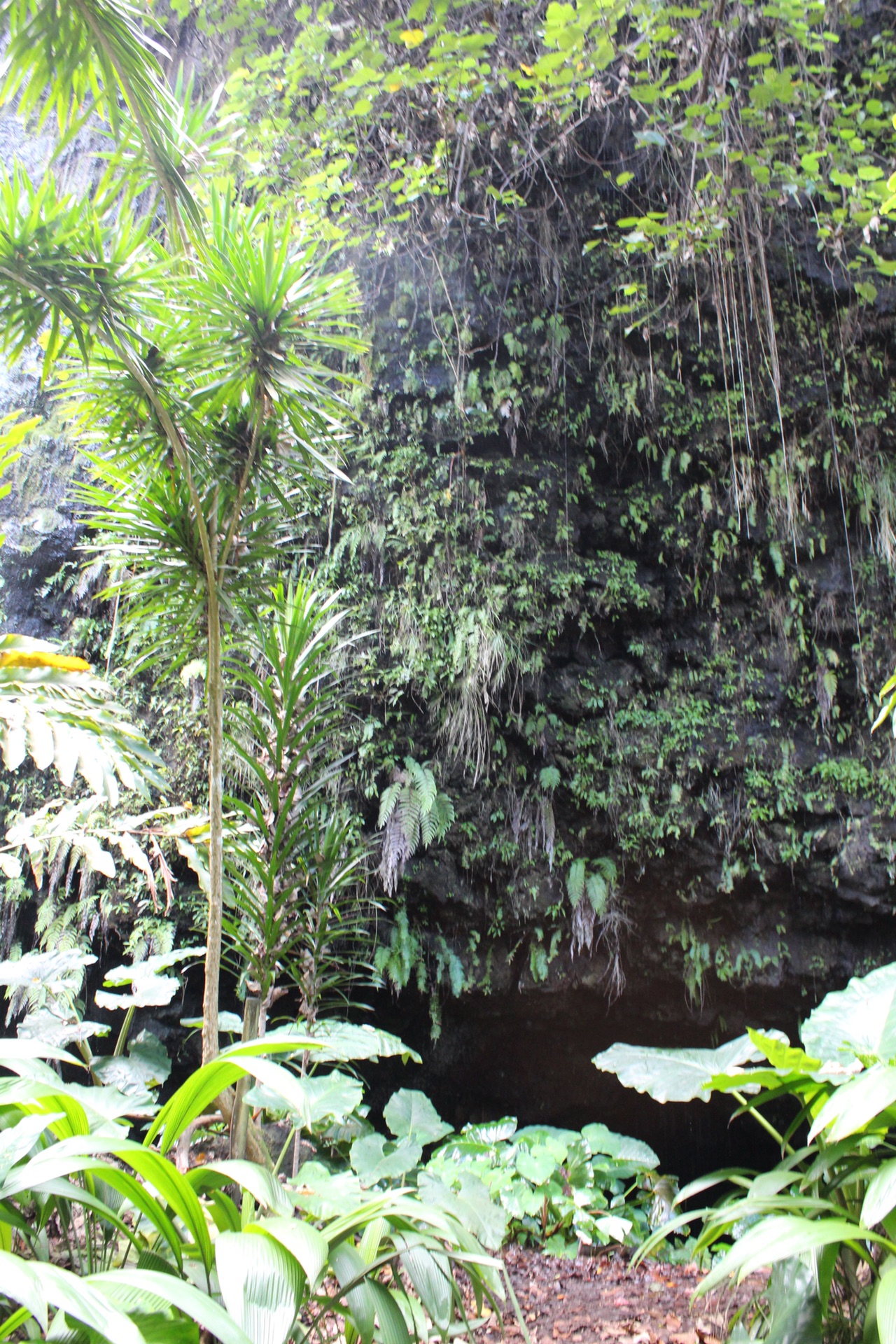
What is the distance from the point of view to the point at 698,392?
399 centimetres

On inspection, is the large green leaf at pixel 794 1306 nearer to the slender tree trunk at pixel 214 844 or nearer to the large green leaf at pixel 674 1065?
the large green leaf at pixel 674 1065

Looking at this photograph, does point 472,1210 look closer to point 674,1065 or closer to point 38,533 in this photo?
point 674,1065

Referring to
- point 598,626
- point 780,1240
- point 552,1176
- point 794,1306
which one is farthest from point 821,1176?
point 598,626

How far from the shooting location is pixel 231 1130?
72.5 inches

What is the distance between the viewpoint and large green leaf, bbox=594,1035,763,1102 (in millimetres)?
1787

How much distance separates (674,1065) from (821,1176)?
1.28 ft

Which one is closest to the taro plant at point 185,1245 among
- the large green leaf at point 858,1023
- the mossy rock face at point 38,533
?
the large green leaf at point 858,1023

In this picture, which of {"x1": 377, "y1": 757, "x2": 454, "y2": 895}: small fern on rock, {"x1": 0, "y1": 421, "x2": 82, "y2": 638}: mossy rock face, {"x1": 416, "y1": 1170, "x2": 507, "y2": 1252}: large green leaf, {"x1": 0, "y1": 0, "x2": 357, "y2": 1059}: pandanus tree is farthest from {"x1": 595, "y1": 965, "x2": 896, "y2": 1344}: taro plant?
{"x1": 0, "y1": 421, "x2": 82, "y2": 638}: mossy rock face

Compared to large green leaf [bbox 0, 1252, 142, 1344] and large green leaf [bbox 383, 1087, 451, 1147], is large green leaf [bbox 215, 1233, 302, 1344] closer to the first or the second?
large green leaf [bbox 0, 1252, 142, 1344]

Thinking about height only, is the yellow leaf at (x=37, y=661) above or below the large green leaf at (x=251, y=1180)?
above

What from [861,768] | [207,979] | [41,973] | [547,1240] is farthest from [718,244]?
[547,1240]

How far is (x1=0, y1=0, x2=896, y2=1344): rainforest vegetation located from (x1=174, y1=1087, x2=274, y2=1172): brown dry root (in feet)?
0.12

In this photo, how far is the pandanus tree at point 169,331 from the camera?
1.87m

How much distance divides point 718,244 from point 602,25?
1192 millimetres
